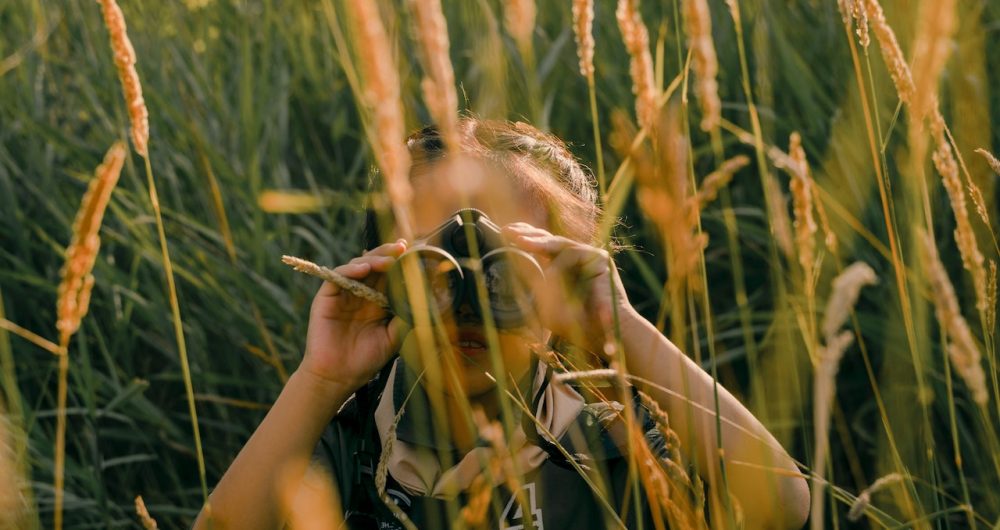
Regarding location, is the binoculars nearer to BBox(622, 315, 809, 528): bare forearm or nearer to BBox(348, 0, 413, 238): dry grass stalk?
BBox(622, 315, 809, 528): bare forearm

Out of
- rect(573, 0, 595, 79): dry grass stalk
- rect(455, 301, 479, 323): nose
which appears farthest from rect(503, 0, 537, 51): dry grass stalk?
rect(455, 301, 479, 323): nose

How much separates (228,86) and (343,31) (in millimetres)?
311

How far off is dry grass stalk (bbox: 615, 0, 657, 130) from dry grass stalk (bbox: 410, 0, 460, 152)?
0.43 ft

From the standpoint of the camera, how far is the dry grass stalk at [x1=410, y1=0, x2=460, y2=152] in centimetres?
63

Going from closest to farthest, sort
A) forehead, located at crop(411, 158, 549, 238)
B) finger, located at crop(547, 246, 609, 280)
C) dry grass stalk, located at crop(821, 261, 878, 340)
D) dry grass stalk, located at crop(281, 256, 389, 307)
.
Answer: dry grass stalk, located at crop(821, 261, 878, 340), dry grass stalk, located at crop(281, 256, 389, 307), finger, located at crop(547, 246, 609, 280), forehead, located at crop(411, 158, 549, 238)

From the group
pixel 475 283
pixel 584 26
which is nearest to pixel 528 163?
pixel 475 283

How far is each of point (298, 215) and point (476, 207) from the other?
2.31ft

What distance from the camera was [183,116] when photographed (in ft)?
7.14

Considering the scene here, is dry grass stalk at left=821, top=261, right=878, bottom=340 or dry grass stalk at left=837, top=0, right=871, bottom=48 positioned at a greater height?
dry grass stalk at left=837, top=0, right=871, bottom=48

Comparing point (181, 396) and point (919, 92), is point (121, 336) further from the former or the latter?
point (919, 92)

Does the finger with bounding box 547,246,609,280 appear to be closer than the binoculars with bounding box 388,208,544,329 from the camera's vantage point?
No

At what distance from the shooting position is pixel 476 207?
1.59m

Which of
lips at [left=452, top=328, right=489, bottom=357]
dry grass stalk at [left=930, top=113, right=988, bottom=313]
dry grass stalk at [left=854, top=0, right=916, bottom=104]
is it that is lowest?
lips at [left=452, top=328, right=489, bottom=357]

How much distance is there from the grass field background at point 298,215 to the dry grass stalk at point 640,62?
96cm
